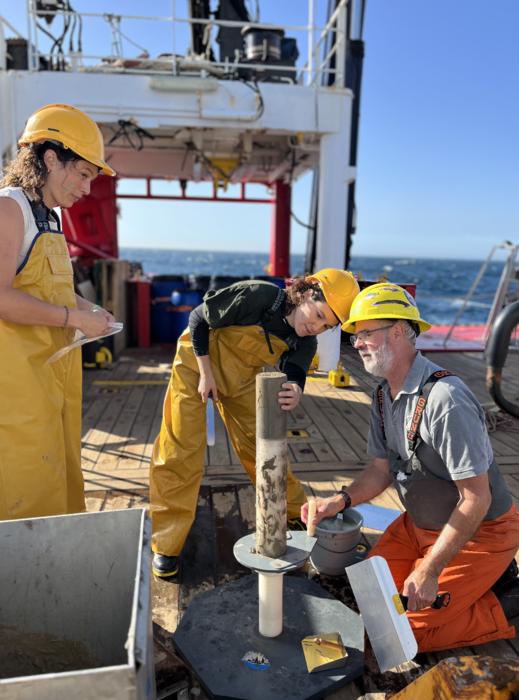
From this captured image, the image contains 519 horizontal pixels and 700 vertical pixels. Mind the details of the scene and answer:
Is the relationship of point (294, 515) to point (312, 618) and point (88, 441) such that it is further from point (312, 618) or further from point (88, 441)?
point (88, 441)

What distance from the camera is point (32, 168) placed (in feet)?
7.24

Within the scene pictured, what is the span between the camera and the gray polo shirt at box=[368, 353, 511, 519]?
7.08 ft

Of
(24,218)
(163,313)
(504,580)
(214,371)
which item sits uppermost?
(24,218)

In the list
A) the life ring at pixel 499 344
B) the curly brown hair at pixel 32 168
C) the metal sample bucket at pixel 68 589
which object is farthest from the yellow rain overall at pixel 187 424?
the life ring at pixel 499 344

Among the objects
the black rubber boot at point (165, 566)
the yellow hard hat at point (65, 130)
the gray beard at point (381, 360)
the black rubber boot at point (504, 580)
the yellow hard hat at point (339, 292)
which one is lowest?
the black rubber boot at point (165, 566)

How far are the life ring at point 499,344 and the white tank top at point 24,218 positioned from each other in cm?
436

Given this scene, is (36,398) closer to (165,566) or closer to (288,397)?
(288,397)

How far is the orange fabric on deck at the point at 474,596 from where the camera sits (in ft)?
7.82

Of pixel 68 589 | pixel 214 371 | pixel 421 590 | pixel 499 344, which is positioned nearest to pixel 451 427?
pixel 421 590

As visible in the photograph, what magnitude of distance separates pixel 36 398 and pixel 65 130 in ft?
3.48

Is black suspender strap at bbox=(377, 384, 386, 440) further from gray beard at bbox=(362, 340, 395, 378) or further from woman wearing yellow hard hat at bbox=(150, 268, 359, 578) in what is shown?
woman wearing yellow hard hat at bbox=(150, 268, 359, 578)

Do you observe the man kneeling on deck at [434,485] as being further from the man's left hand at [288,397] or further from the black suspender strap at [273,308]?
the black suspender strap at [273,308]

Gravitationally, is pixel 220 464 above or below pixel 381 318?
below

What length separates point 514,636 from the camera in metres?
2.50
